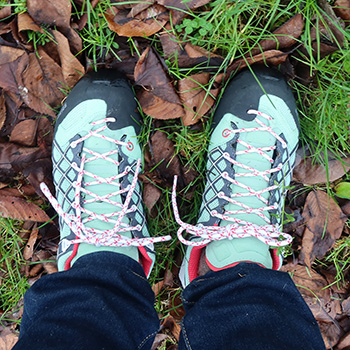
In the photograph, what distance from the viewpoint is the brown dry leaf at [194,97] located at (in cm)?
139

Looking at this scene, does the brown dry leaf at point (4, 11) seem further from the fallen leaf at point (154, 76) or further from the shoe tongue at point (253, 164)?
the shoe tongue at point (253, 164)

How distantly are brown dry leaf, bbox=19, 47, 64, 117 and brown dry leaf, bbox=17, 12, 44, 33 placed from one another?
85 mm

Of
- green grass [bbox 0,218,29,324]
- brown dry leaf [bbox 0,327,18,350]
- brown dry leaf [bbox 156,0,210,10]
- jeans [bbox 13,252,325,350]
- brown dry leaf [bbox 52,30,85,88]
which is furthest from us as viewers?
brown dry leaf [bbox 0,327,18,350]

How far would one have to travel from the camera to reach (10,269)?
1631mm

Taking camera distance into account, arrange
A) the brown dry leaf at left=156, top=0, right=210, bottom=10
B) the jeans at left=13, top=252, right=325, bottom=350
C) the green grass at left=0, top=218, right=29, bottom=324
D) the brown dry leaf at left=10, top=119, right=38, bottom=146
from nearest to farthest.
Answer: the jeans at left=13, top=252, right=325, bottom=350, the brown dry leaf at left=156, top=0, right=210, bottom=10, the brown dry leaf at left=10, top=119, right=38, bottom=146, the green grass at left=0, top=218, right=29, bottom=324

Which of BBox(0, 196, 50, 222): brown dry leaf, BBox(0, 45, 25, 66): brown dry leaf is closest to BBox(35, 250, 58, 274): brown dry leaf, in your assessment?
BBox(0, 196, 50, 222): brown dry leaf

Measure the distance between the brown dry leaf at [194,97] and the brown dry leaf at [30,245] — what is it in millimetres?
853

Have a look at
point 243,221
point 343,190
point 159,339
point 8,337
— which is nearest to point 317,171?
point 343,190

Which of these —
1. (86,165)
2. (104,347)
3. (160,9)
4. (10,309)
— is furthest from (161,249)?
(160,9)

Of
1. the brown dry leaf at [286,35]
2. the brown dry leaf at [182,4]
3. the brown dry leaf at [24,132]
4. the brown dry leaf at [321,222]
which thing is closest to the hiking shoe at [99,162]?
the brown dry leaf at [24,132]

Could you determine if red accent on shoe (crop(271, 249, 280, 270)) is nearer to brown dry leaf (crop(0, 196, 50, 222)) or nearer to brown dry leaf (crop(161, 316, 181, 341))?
brown dry leaf (crop(161, 316, 181, 341))

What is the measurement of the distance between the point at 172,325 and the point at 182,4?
1.40 m

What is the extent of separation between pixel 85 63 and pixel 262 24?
0.73m

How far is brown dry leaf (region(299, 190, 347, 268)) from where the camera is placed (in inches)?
60.6
